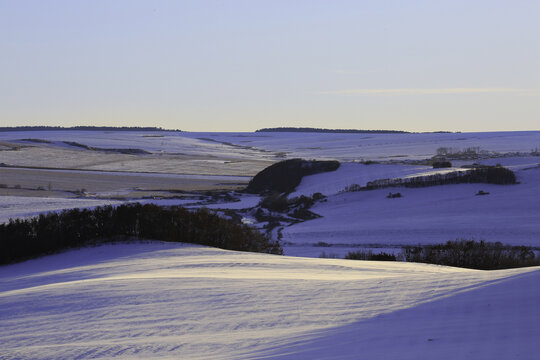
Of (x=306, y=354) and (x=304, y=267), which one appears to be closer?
(x=306, y=354)

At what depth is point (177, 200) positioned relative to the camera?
43875mm

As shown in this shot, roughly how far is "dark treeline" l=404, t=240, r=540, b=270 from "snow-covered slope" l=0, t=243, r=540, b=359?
22.3ft

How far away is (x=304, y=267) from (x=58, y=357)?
9391 mm

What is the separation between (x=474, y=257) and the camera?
2155 centimetres

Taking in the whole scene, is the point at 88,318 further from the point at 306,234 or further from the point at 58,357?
the point at 306,234

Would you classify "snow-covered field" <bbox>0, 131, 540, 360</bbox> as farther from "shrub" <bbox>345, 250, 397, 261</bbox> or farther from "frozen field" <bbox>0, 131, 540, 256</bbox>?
"frozen field" <bbox>0, 131, 540, 256</bbox>

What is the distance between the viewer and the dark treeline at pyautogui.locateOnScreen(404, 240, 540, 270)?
20781 millimetres

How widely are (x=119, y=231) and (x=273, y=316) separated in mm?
14089

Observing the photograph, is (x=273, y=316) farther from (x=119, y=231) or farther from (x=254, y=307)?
(x=119, y=231)

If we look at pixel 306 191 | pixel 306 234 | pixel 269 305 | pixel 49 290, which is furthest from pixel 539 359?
pixel 306 191

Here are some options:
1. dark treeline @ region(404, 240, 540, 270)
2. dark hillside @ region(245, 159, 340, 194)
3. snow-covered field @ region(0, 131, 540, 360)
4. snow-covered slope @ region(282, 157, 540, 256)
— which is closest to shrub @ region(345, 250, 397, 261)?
dark treeline @ region(404, 240, 540, 270)

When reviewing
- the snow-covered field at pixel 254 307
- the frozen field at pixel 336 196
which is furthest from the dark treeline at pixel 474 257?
the frozen field at pixel 336 196

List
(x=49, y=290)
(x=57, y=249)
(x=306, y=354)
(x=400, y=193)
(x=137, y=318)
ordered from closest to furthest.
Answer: (x=306, y=354) < (x=137, y=318) < (x=49, y=290) < (x=57, y=249) < (x=400, y=193)

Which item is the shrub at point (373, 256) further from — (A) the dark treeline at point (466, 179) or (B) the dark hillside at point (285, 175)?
(B) the dark hillside at point (285, 175)
